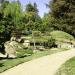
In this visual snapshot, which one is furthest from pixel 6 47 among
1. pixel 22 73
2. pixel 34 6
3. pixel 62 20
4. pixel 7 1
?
pixel 34 6

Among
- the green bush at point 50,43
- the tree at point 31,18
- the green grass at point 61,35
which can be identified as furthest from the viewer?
the tree at point 31,18

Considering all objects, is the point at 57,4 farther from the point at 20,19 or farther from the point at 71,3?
the point at 20,19

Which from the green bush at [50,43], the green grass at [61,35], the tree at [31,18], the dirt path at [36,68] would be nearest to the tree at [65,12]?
the dirt path at [36,68]

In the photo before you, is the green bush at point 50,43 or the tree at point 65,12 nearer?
the tree at point 65,12

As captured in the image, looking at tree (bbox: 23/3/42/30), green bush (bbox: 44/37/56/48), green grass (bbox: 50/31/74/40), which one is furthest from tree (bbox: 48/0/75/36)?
tree (bbox: 23/3/42/30)

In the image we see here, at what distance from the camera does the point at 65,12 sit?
1714 centimetres

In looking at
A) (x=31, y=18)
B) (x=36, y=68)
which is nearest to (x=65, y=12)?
(x=36, y=68)

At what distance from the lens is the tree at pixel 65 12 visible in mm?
15806

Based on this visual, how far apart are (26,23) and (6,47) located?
154 feet

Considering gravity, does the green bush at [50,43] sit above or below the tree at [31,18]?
below

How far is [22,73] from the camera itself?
2014cm

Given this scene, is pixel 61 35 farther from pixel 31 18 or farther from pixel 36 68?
pixel 31 18

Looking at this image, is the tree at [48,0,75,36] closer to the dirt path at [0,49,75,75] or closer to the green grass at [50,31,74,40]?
the dirt path at [0,49,75,75]

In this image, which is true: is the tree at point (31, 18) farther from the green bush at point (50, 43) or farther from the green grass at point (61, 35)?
the green bush at point (50, 43)
